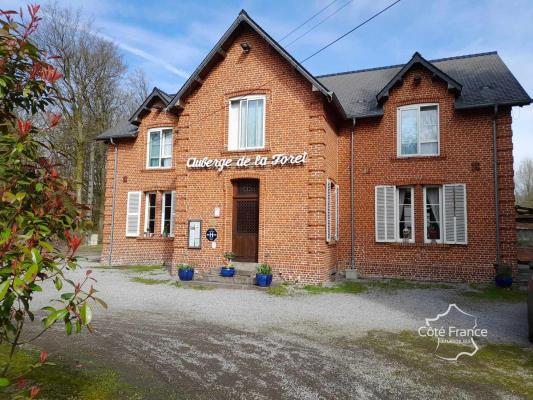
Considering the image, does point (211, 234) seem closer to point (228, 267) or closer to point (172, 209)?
point (228, 267)

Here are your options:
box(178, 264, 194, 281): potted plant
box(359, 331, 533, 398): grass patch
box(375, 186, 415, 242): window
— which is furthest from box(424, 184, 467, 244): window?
box(178, 264, 194, 281): potted plant

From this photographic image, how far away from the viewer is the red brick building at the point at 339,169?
39.5ft

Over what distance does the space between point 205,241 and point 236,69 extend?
6.27 metres

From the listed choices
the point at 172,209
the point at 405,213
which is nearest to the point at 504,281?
the point at 405,213

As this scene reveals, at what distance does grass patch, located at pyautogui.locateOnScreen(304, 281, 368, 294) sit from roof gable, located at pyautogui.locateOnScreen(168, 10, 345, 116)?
5.95 metres

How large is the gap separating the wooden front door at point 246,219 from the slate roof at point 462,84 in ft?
15.3

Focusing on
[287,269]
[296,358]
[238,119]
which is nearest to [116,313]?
[296,358]

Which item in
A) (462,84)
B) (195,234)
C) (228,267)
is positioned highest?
(462,84)

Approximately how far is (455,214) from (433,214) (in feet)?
2.34

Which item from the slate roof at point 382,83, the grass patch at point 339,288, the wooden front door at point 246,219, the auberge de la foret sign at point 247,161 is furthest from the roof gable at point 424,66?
the grass patch at point 339,288

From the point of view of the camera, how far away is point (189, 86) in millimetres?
13688

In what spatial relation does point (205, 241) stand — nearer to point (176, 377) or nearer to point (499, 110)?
point (176, 377)

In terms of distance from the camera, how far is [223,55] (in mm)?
13625

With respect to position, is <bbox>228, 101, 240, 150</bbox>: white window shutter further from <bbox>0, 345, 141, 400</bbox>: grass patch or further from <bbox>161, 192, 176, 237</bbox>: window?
<bbox>0, 345, 141, 400</bbox>: grass patch
